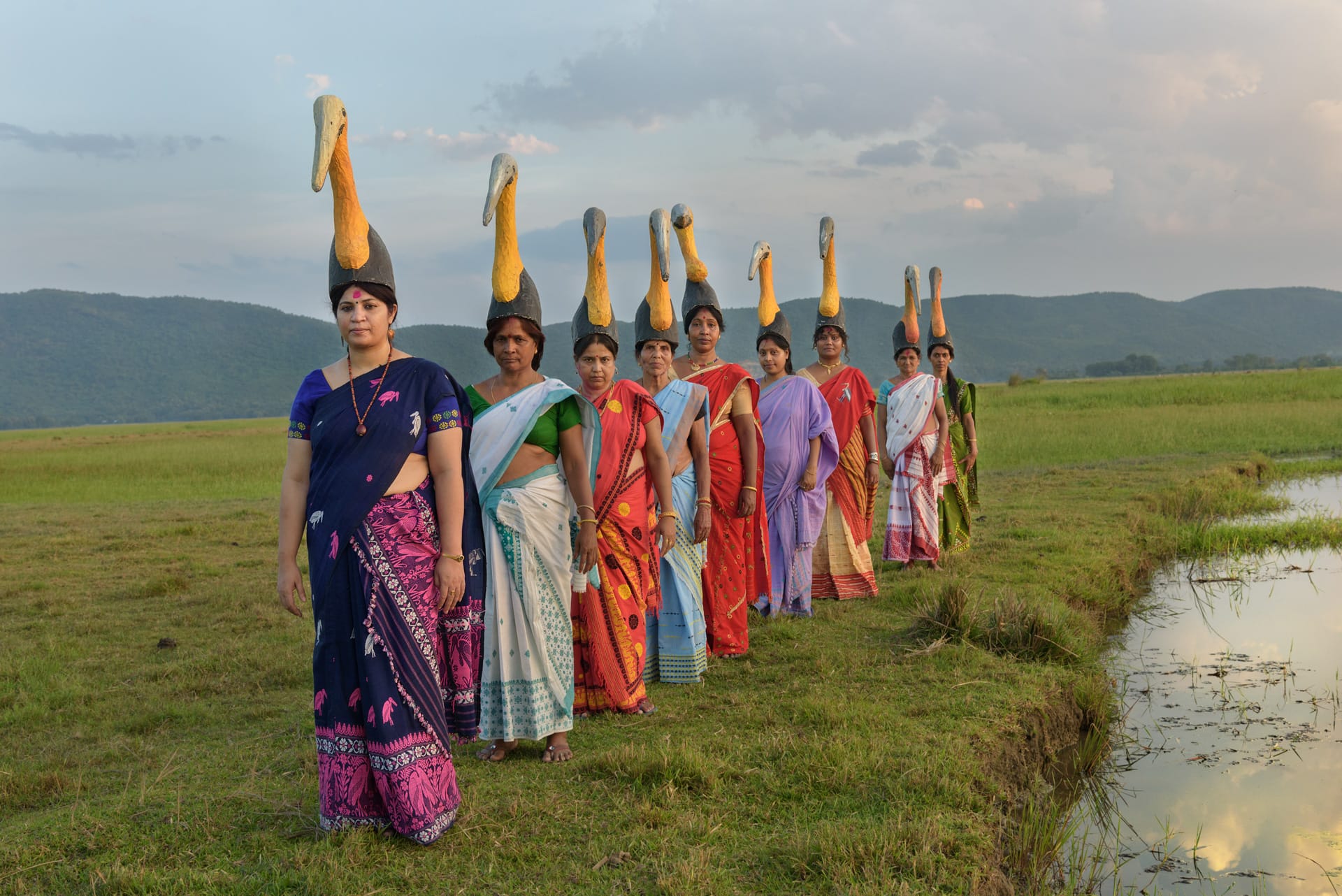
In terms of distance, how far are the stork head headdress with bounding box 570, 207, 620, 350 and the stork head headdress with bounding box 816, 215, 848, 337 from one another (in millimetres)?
3268

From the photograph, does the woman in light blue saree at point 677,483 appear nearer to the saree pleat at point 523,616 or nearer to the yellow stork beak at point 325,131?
the saree pleat at point 523,616

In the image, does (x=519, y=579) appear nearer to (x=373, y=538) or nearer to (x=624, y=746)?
(x=624, y=746)

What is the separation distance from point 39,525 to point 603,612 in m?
12.0

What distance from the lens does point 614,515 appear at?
5.19 metres

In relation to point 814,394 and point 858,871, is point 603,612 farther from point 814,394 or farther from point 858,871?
point 814,394

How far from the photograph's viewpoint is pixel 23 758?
4988 millimetres

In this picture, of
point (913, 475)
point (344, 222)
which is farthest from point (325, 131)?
point (913, 475)

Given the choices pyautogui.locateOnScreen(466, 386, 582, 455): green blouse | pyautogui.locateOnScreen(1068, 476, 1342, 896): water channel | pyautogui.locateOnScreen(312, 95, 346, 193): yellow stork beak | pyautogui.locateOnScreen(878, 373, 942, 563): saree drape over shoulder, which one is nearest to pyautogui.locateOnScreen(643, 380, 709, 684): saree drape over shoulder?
pyautogui.locateOnScreen(466, 386, 582, 455): green blouse

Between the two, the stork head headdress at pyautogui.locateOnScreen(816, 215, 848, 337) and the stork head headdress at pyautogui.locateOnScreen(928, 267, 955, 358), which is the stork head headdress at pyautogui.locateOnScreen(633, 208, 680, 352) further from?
the stork head headdress at pyautogui.locateOnScreen(928, 267, 955, 358)

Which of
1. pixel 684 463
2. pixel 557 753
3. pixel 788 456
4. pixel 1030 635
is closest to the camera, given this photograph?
pixel 557 753

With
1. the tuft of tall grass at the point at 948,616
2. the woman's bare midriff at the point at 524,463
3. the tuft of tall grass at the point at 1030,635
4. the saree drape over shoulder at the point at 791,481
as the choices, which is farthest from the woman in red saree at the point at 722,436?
the woman's bare midriff at the point at 524,463

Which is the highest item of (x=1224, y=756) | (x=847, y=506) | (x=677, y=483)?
(x=677, y=483)

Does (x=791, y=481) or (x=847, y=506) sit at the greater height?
(x=791, y=481)

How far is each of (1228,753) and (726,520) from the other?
303 centimetres
